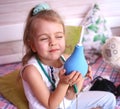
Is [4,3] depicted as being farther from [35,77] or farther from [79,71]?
[79,71]

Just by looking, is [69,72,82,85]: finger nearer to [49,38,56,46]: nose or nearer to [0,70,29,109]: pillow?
[49,38,56,46]: nose

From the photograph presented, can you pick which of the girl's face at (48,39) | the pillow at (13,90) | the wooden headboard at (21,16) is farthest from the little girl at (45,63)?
the wooden headboard at (21,16)

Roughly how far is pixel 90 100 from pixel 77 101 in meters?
0.06

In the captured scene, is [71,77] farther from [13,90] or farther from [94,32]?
[94,32]

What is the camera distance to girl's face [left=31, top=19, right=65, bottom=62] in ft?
2.79

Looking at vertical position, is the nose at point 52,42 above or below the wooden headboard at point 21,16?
above

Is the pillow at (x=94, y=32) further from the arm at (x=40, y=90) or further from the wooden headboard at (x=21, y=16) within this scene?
the arm at (x=40, y=90)

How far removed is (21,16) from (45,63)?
2.63 ft

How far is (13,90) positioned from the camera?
47.1 inches

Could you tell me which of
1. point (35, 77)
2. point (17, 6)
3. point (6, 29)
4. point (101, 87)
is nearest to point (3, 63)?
point (6, 29)

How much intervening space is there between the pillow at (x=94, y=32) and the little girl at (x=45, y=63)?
71 cm

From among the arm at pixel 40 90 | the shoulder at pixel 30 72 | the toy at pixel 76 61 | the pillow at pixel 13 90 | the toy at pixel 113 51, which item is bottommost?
the pillow at pixel 13 90

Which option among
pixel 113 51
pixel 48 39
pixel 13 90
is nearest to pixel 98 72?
pixel 113 51

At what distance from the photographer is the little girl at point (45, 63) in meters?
0.85
